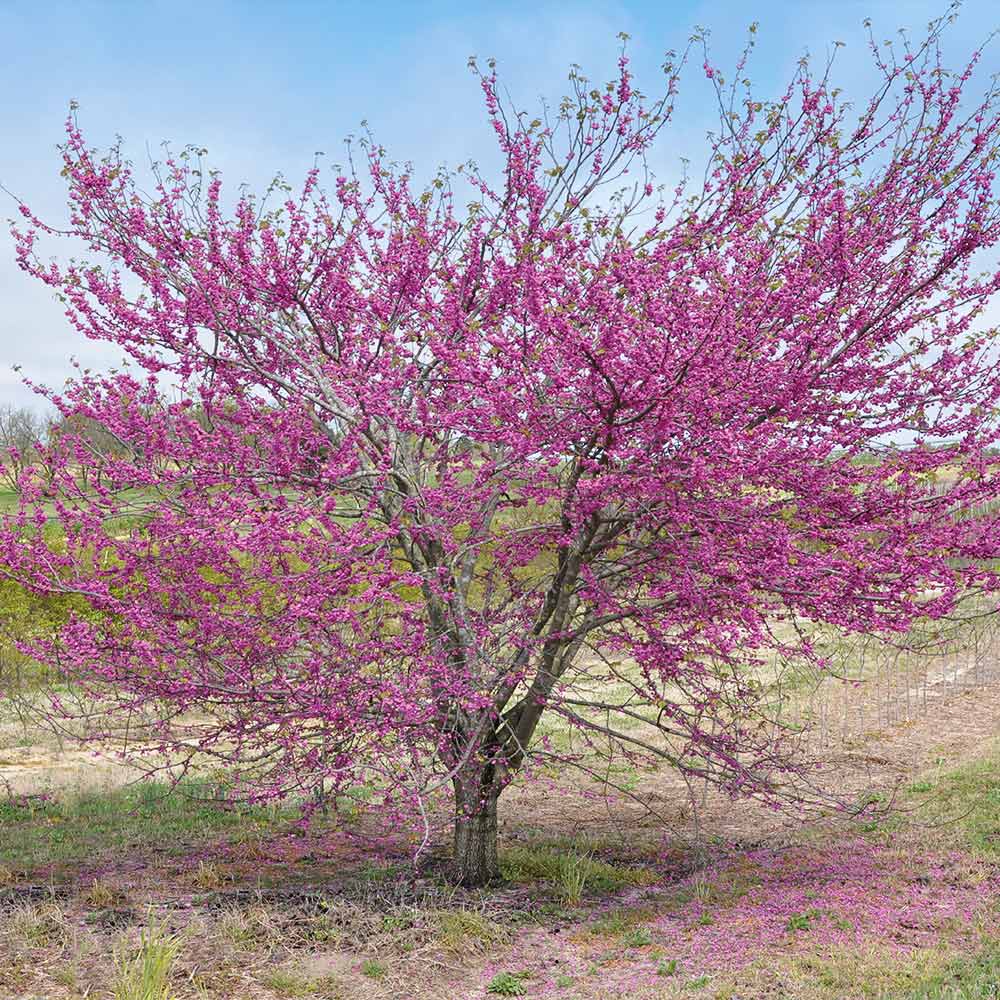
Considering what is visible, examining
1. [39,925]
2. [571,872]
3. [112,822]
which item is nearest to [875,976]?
[571,872]

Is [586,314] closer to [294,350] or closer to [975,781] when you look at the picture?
[294,350]

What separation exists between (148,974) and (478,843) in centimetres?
344

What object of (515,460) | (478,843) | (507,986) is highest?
(515,460)

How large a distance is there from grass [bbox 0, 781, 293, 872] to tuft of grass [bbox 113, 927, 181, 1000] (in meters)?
3.49

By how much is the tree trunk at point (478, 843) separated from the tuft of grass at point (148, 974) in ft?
9.13

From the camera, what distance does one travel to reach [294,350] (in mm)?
8750

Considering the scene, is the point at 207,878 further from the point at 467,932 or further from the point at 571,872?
the point at 571,872

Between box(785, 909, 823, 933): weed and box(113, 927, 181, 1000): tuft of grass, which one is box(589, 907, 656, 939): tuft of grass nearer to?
box(785, 909, 823, 933): weed

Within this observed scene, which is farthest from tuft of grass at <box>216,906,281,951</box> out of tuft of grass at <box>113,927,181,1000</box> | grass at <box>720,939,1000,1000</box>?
grass at <box>720,939,1000,1000</box>

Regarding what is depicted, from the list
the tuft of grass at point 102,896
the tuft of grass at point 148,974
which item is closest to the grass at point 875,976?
the tuft of grass at point 148,974

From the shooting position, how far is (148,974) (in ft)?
17.9

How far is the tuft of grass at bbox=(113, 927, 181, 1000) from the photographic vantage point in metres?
5.43

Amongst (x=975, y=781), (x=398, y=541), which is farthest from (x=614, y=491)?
→ (x=975, y=781)

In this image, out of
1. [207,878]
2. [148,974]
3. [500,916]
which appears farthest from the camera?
[207,878]
